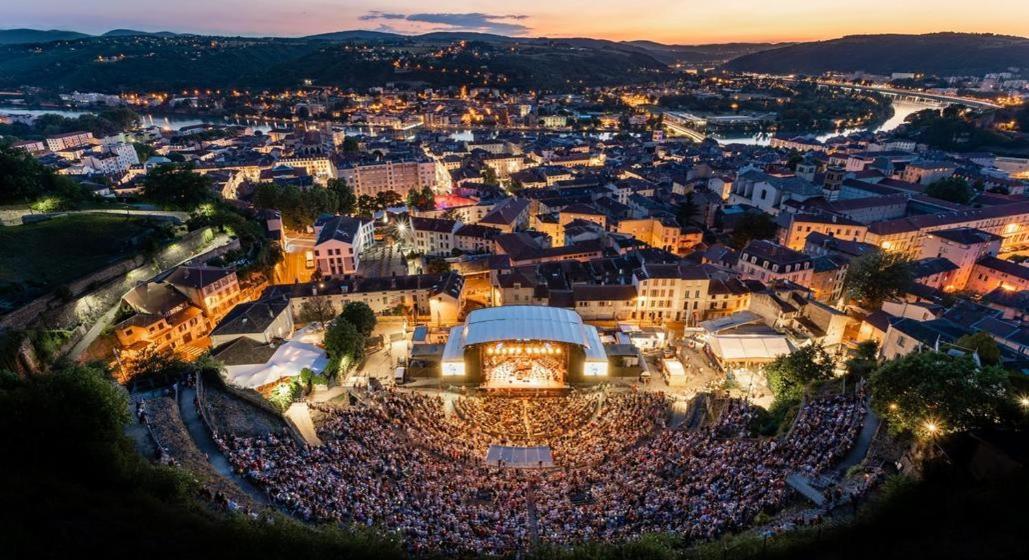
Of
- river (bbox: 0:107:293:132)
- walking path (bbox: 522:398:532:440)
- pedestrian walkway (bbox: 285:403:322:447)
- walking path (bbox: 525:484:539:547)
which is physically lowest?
walking path (bbox: 522:398:532:440)

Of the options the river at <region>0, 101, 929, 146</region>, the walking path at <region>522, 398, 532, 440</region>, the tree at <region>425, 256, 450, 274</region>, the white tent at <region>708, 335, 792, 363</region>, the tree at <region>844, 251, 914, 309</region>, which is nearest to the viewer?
the walking path at <region>522, 398, 532, 440</region>

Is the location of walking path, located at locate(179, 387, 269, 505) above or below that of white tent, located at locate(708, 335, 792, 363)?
above

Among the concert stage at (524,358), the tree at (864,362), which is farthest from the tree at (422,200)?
the tree at (864,362)

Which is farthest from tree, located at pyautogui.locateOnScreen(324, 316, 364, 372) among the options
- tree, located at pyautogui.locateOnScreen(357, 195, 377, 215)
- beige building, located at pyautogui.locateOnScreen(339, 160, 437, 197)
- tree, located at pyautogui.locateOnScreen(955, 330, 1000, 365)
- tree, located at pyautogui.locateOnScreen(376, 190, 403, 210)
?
beige building, located at pyautogui.locateOnScreen(339, 160, 437, 197)

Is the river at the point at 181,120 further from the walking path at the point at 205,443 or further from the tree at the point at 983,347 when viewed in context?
the tree at the point at 983,347

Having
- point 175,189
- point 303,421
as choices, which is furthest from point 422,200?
point 303,421

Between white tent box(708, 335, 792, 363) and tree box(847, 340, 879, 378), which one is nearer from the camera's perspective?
tree box(847, 340, 879, 378)

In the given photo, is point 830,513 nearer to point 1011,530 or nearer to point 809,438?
point 1011,530

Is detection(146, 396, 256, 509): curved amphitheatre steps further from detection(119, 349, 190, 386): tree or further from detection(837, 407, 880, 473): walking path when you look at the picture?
detection(837, 407, 880, 473): walking path

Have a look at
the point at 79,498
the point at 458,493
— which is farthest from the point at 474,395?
the point at 79,498
